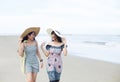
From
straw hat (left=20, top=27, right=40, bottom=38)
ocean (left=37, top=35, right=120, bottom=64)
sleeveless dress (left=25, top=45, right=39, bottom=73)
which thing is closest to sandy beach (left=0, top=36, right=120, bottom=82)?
ocean (left=37, top=35, right=120, bottom=64)

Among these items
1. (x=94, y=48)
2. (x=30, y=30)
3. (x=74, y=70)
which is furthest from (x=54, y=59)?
(x=94, y=48)

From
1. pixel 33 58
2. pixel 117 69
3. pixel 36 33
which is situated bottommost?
pixel 117 69

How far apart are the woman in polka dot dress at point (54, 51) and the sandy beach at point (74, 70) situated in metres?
0.94

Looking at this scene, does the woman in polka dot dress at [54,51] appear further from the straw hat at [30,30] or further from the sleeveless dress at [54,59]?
the straw hat at [30,30]

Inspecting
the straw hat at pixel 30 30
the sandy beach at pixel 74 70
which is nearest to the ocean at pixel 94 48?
the sandy beach at pixel 74 70

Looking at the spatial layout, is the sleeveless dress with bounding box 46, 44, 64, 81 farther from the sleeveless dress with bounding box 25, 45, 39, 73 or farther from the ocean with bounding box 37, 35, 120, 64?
the ocean with bounding box 37, 35, 120, 64

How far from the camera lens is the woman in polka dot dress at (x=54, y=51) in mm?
2883

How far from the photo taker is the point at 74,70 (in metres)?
4.45

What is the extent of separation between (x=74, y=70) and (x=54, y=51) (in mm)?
1624

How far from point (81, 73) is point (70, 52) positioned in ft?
5.19

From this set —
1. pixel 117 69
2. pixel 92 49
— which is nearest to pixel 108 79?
pixel 117 69

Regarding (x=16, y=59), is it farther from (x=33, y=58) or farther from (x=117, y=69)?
(x=33, y=58)

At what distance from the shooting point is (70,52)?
230 inches

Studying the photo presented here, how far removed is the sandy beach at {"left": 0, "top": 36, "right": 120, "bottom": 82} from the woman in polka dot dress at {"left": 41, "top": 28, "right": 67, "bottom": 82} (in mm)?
937
